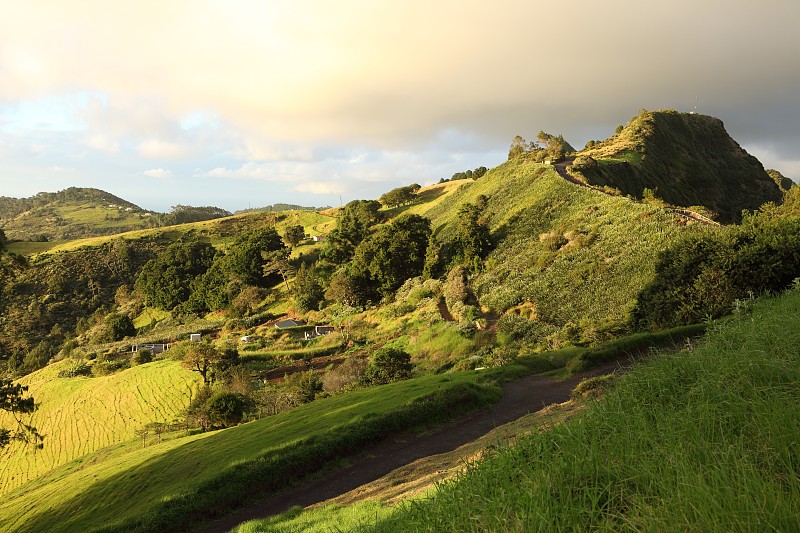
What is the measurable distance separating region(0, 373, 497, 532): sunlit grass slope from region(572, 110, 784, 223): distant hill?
173 feet

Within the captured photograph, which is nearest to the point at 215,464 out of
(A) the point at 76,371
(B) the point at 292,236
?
(A) the point at 76,371

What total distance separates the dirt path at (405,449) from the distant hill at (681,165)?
4968 centimetres

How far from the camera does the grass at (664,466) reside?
3.17m

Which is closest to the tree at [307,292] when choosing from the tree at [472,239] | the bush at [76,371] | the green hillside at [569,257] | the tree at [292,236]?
→ the tree at [472,239]

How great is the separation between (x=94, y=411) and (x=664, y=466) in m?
53.6

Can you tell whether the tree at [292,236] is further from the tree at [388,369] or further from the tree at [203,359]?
the tree at [388,369]

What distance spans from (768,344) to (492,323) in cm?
3250

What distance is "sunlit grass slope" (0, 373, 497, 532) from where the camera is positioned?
606 inches

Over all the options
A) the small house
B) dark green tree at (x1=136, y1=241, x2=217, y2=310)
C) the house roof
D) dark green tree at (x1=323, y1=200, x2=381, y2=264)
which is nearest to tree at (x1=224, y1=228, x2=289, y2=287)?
dark green tree at (x1=323, y1=200, x2=381, y2=264)

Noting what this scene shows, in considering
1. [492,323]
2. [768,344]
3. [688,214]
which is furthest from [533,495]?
[688,214]

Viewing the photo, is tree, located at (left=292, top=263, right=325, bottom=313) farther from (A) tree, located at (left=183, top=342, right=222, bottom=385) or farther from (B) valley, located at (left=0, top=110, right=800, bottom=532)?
(A) tree, located at (left=183, top=342, right=222, bottom=385)

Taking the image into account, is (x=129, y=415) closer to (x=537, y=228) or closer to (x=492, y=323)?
(x=492, y=323)

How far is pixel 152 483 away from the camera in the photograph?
18156mm

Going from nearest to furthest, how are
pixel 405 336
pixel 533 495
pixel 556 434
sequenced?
pixel 533 495
pixel 556 434
pixel 405 336
